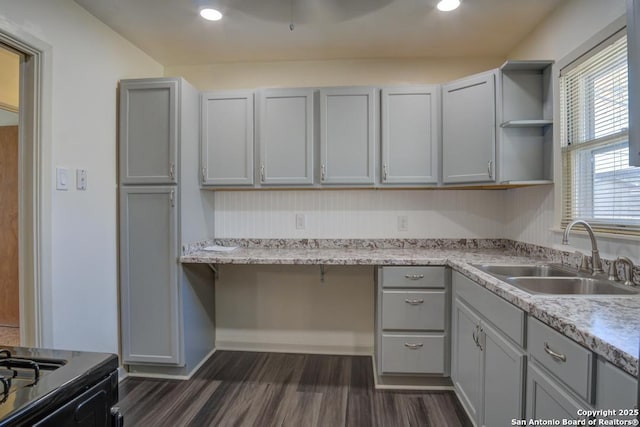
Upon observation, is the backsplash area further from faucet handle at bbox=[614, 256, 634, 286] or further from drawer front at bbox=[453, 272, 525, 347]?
faucet handle at bbox=[614, 256, 634, 286]

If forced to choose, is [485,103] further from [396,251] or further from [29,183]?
[29,183]

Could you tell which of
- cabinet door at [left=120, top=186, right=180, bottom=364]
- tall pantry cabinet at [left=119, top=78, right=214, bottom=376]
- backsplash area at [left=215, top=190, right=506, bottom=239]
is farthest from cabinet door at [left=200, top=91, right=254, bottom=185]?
cabinet door at [left=120, top=186, right=180, bottom=364]

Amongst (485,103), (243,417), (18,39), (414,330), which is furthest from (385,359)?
(18,39)

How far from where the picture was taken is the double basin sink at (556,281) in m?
1.44

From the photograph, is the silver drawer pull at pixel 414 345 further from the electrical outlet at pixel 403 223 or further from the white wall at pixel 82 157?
the white wall at pixel 82 157

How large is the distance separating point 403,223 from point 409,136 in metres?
0.73

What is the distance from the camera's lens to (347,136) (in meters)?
2.42

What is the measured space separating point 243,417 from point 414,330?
1207 millimetres

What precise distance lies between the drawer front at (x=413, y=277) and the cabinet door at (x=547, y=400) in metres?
0.92

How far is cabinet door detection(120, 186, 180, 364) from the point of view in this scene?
2.23m

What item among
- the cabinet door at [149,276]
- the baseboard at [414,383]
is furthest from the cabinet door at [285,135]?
the baseboard at [414,383]

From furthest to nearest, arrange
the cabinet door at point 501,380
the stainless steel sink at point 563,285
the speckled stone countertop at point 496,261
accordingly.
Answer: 1. the stainless steel sink at point 563,285
2. the cabinet door at point 501,380
3. the speckled stone countertop at point 496,261

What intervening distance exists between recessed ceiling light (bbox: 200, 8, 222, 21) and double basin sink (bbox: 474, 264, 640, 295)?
7.53 feet

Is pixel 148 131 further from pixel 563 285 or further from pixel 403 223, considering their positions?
pixel 563 285
